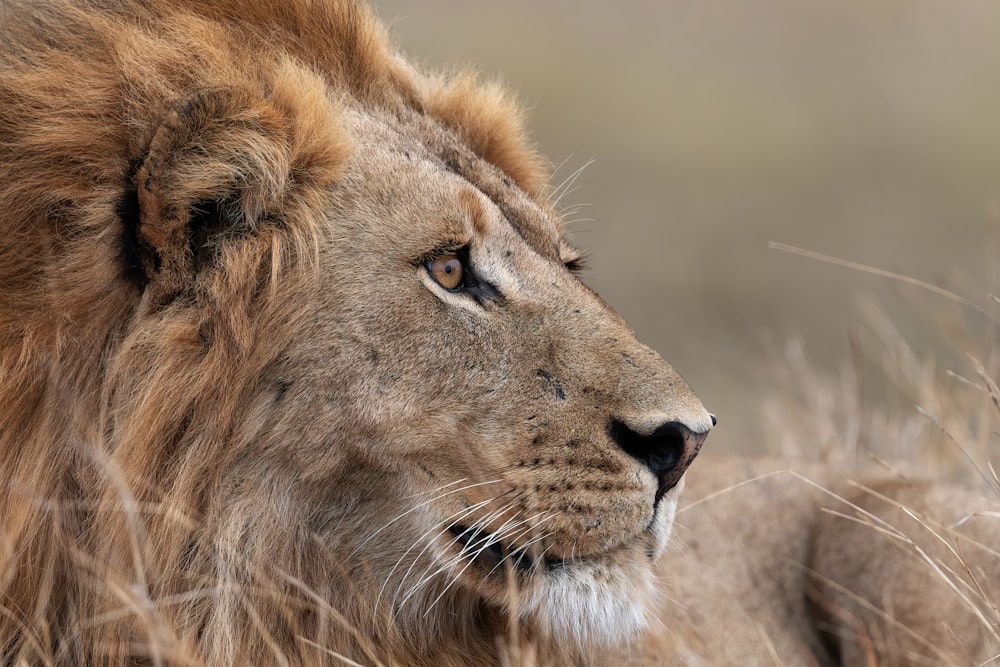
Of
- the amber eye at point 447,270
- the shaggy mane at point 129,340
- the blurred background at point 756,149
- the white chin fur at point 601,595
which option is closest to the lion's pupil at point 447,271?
the amber eye at point 447,270

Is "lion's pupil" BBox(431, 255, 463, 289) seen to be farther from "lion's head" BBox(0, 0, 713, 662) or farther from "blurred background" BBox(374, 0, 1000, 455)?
"blurred background" BBox(374, 0, 1000, 455)

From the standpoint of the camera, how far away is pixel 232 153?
2.94 m

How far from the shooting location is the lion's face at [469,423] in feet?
9.73

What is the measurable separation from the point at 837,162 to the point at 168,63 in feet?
52.4

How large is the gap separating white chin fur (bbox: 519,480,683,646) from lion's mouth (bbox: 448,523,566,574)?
32 millimetres

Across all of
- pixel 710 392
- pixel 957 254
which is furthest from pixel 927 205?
pixel 710 392

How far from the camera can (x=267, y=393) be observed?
301 cm

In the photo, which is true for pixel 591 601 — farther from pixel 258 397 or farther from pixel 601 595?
pixel 258 397

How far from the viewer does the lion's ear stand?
2900mm

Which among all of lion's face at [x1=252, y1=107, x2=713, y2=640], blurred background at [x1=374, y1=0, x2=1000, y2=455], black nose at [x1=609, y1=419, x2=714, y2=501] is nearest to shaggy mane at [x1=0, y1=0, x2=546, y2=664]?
lion's face at [x1=252, y1=107, x2=713, y2=640]

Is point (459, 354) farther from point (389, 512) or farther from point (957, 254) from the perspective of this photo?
point (957, 254)

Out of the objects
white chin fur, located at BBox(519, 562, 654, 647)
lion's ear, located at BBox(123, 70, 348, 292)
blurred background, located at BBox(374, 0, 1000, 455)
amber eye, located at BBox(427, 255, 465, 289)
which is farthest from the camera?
blurred background, located at BBox(374, 0, 1000, 455)

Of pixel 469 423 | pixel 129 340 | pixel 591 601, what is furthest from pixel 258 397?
pixel 591 601

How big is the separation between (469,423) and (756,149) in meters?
16.5
